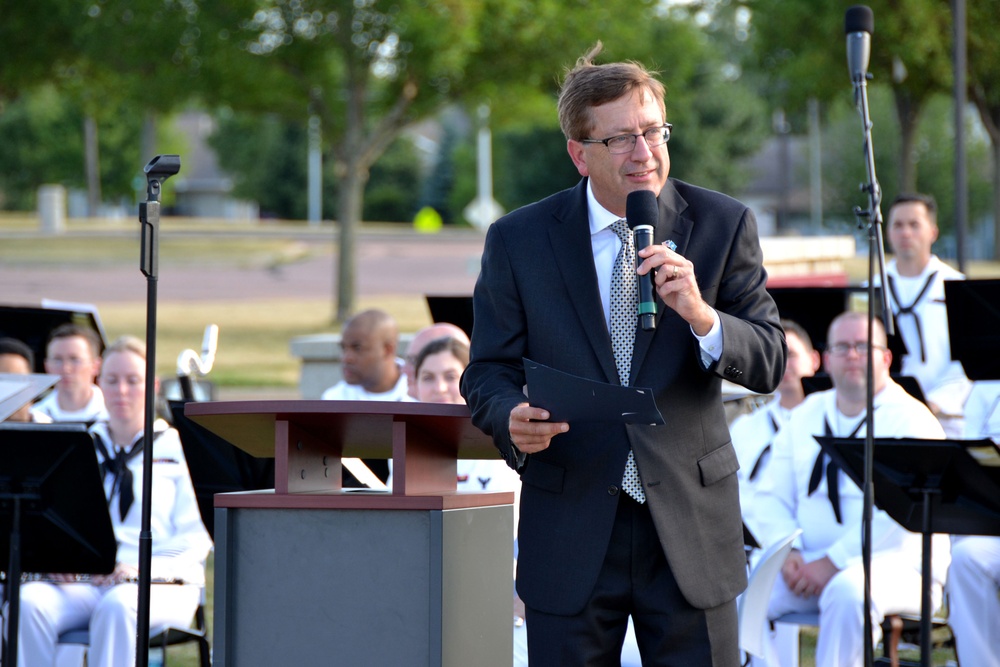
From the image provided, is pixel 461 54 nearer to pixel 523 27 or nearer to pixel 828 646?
pixel 523 27

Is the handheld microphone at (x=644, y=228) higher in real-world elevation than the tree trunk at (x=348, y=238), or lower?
lower

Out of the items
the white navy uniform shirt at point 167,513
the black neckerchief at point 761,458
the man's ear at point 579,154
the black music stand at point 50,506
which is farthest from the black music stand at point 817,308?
the man's ear at point 579,154

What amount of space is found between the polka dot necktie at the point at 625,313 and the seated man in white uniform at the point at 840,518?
2.82 metres

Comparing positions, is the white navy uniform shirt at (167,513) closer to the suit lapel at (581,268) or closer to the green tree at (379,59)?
the suit lapel at (581,268)

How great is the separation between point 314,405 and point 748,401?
5147 millimetres

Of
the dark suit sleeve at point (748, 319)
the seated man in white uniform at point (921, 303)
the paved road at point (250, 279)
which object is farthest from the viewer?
the paved road at point (250, 279)

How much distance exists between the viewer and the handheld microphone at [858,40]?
5.15 meters

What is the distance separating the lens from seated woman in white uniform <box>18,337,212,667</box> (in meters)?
5.68

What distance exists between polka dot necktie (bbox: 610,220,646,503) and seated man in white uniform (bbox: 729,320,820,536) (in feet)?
Answer: 11.6

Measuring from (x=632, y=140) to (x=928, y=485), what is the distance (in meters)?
2.39

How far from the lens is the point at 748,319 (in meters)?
3.22

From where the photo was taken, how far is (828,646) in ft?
18.5

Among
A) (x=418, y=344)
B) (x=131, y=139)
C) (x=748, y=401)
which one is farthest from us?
(x=131, y=139)

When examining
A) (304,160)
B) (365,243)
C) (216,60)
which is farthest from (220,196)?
(216,60)
